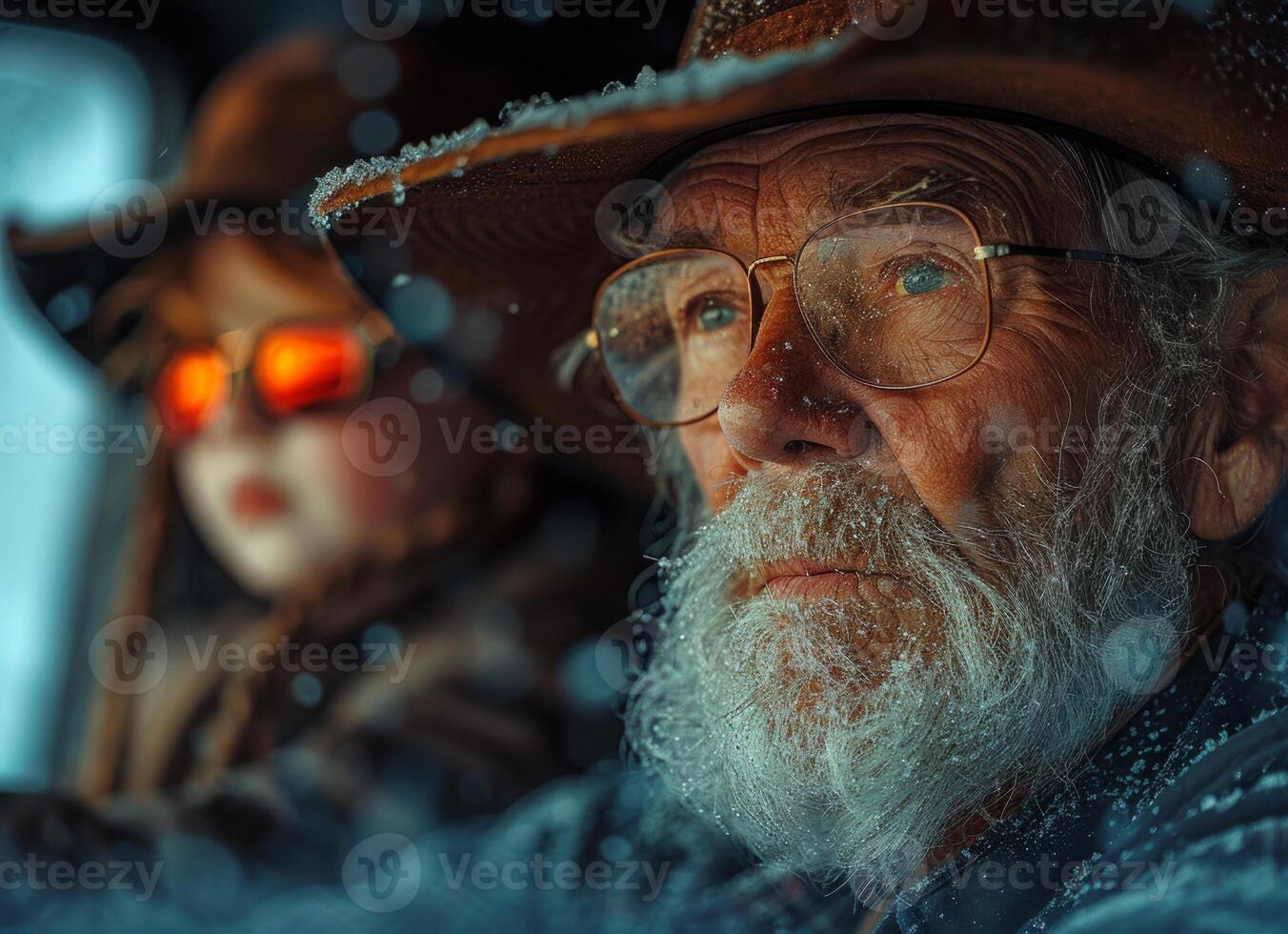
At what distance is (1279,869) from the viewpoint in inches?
39.8

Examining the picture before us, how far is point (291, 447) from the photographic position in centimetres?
267

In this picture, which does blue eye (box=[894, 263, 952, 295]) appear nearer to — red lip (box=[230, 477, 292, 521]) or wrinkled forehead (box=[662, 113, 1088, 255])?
wrinkled forehead (box=[662, 113, 1088, 255])

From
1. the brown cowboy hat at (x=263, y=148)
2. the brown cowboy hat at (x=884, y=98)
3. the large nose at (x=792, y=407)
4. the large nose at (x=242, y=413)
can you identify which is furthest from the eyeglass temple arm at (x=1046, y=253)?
the large nose at (x=242, y=413)

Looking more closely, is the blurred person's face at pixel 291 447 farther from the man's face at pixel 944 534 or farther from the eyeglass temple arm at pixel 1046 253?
the eyeglass temple arm at pixel 1046 253

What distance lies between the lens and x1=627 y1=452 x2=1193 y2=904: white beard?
1.29m

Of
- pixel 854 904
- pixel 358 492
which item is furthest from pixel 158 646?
pixel 854 904

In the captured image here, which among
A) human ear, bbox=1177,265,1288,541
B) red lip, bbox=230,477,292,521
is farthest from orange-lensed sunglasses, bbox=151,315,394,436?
human ear, bbox=1177,265,1288,541

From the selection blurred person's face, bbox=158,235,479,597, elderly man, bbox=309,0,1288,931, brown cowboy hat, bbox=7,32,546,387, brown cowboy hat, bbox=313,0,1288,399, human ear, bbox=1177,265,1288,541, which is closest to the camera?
brown cowboy hat, bbox=313,0,1288,399

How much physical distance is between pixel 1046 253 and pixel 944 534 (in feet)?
1.17

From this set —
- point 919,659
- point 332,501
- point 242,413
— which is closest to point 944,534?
point 919,659

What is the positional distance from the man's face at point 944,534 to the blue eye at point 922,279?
6cm

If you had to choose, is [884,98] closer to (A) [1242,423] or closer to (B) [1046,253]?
(B) [1046,253]

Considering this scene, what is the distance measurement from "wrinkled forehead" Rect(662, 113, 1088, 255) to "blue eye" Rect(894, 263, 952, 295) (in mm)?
70

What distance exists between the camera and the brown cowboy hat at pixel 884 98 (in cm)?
106
